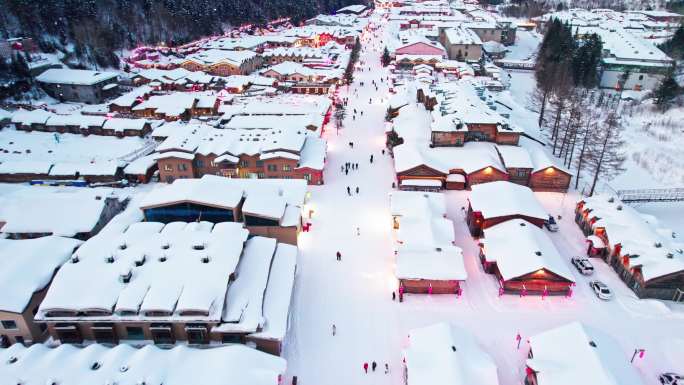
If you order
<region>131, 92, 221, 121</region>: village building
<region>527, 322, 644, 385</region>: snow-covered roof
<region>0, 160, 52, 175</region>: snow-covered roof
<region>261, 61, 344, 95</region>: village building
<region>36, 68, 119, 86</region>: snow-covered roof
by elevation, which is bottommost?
<region>527, 322, 644, 385</region>: snow-covered roof

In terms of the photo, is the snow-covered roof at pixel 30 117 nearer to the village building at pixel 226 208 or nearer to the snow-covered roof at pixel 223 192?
the snow-covered roof at pixel 223 192

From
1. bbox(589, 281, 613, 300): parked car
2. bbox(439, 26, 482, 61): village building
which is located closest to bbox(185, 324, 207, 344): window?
bbox(589, 281, 613, 300): parked car

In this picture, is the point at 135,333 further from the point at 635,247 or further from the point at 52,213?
the point at 635,247

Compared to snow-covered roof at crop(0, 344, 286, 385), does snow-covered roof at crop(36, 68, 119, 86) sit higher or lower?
higher

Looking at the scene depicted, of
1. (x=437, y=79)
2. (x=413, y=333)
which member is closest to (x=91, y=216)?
(x=413, y=333)

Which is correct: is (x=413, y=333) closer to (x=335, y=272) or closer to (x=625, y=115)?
(x=335, y=272)

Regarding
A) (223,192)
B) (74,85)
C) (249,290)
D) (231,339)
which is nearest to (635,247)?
(249,290)

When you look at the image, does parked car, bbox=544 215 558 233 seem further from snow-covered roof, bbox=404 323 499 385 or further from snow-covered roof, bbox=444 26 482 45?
snow-covered roof, bbox=444 26 482 45
